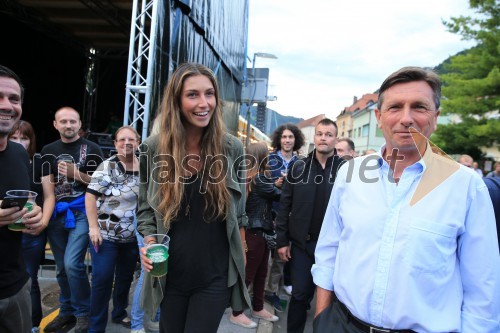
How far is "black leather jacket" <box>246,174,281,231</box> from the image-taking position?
143 inches

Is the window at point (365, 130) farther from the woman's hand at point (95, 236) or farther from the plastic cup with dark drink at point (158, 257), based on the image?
the plastic cup with dark drink at point (158, 257)

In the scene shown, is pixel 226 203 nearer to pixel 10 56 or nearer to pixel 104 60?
pixel 10 56

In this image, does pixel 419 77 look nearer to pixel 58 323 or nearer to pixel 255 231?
pixel 255 231

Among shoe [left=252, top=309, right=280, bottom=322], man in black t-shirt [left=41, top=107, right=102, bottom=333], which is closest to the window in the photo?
shoe [left=252, top=309, right=280, bottom=322]

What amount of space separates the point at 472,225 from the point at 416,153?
14.5 inches

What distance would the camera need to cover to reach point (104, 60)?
1184 centimetres

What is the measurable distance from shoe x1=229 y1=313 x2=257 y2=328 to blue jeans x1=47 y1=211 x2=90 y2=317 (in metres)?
1.49

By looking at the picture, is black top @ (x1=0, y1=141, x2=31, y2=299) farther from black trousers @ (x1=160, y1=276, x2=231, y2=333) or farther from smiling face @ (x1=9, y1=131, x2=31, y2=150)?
smiling face @ (x1=9, y1=131, x2=31, y2=150)

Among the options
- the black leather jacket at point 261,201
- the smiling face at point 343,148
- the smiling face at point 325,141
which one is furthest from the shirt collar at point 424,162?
the smiling face at point 343,148

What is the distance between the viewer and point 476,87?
16.0 m

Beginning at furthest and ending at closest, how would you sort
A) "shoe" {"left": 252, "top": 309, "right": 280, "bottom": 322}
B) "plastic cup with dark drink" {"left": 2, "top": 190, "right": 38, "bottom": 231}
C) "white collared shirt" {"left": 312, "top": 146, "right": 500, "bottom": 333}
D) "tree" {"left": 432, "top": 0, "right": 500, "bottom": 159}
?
"tree" {"left": 432, "top": 0, "right": 500, "bottom": 159}, "shoe" {"left": 252, "top": 309, "right": 280, "bottom": 322}, "plastic cup with dark drink" {"left": 2, "top": 190, "right": 38, "bottom": 231}, "white collared shirt" {"left": 312, "top": 146, "right": 500, "bottom": 333}

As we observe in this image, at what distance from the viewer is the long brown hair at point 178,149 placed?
1861mm

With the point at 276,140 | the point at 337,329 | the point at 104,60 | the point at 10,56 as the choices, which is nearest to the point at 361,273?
the point at 337,329

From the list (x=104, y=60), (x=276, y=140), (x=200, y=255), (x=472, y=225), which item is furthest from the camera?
(x=104, y=60)
